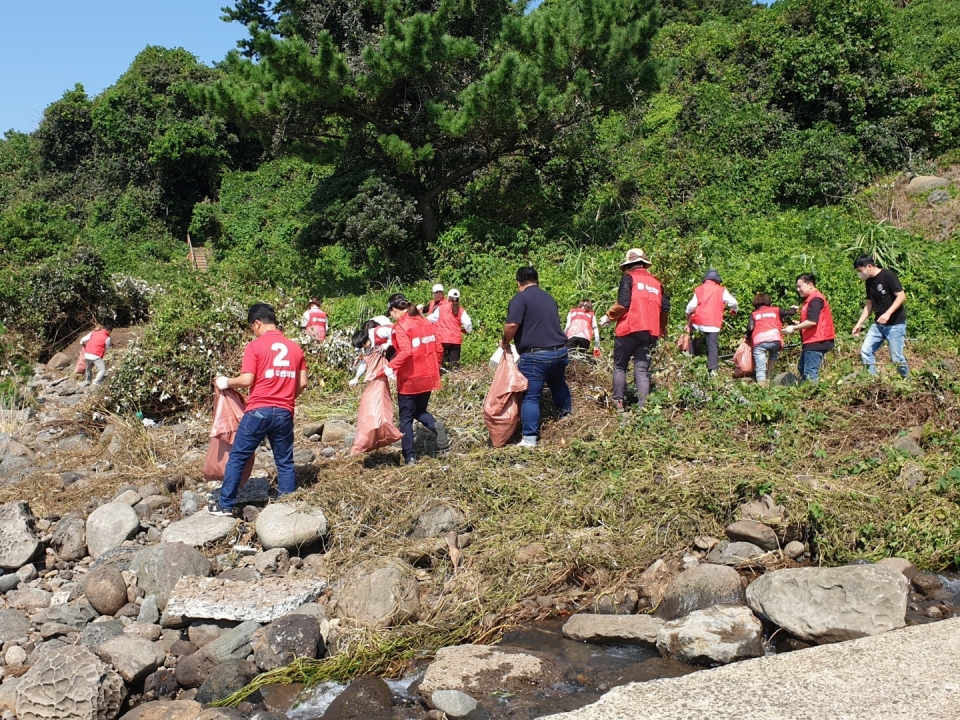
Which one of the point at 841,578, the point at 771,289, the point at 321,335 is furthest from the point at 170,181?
the point at 841,578

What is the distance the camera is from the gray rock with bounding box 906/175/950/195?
45.3ft

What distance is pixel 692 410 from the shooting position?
7359 mm

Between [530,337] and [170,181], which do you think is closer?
[530,337]

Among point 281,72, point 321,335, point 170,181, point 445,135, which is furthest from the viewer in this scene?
point 170,181

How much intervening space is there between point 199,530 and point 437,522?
180 centimetres

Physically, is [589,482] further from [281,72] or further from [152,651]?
[281,72]

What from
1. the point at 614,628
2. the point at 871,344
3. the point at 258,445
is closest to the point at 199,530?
the point at 258,445

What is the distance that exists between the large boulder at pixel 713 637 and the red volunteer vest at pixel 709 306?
14.2ft

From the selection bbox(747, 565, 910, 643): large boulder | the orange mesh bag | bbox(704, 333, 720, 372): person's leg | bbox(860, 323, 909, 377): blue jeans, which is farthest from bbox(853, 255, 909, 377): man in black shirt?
bbox(747, 565, 910, 643): large boulder

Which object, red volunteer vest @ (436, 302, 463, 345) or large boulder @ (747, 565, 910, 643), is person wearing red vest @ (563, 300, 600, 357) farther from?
large boulder @ (747, 565, 910, 643)

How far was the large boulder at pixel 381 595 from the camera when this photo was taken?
205 inches

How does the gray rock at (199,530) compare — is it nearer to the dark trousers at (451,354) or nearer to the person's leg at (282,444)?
the person's leg at (282,444)

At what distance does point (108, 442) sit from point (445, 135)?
8058 mm

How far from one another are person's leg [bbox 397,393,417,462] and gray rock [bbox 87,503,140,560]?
218 centimetres
